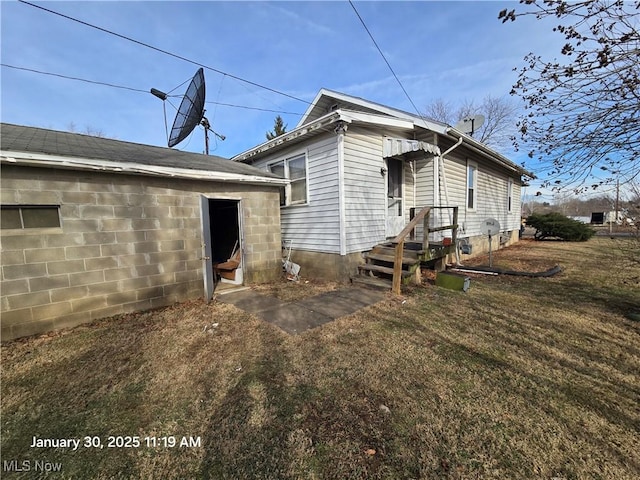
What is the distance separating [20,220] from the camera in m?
3.74

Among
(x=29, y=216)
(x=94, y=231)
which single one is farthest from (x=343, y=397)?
(x=29, y=216)

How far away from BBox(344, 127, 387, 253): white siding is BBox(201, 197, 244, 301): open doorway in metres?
2.68

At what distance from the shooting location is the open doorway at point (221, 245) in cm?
529

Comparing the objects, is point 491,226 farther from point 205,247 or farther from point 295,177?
point 205,247

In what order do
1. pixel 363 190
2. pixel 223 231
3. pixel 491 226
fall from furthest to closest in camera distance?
pixel 223 231
pixel 491 226
pixel 363 190

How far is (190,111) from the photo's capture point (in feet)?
27.2

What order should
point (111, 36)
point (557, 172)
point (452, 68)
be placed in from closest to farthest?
1. point (557, 172)
2. point (111, 36)
3. point (452, 68)

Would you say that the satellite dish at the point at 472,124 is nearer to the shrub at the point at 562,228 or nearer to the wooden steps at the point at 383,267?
the wooden steps at the point at 383,267

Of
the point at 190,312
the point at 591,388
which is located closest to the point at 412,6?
the point at 591,388

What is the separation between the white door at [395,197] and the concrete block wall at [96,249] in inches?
172

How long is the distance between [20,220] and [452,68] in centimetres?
1154

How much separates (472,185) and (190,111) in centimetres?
1000

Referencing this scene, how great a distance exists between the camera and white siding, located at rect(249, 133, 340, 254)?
242 inches

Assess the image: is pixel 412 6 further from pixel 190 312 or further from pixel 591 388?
pixel 190 312
